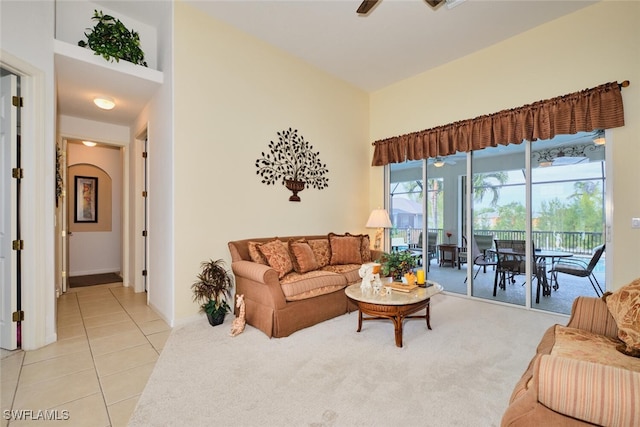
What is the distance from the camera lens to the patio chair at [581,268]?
11.2 ft

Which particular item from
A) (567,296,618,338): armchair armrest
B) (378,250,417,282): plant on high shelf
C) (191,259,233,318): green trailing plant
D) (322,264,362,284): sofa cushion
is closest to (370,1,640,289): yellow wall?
(567,296,618,338): armchair armrest

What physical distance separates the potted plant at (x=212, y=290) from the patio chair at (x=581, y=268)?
13.9ft

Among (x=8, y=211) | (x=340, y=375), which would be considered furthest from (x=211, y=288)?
(x=8, y=211)

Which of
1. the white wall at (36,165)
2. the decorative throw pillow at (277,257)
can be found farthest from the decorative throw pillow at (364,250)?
the white wall at (36,165)

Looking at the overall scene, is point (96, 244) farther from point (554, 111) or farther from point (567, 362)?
point (554, 111)

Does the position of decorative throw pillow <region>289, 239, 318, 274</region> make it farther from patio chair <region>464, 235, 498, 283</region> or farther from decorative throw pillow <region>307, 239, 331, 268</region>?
patio chair <region>464, 235, 498, 283</region>

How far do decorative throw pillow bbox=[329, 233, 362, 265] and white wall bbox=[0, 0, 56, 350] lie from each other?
10.2ft

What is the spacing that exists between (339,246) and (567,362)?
3.19 m

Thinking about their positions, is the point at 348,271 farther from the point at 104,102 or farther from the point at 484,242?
the point at 104,102

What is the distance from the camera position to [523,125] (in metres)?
3.73

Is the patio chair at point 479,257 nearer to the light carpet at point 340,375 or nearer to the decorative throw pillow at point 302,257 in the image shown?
the light carpet at point 340,375

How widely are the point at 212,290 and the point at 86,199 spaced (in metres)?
4.48

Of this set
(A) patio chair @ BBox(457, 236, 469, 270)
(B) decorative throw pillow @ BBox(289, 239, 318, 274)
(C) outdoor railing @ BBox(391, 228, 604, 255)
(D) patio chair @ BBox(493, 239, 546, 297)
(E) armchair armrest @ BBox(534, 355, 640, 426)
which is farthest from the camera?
(A) patio chair @ BBox(457, 236, 469, 270)

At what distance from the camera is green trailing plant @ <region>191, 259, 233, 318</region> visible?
322cm
